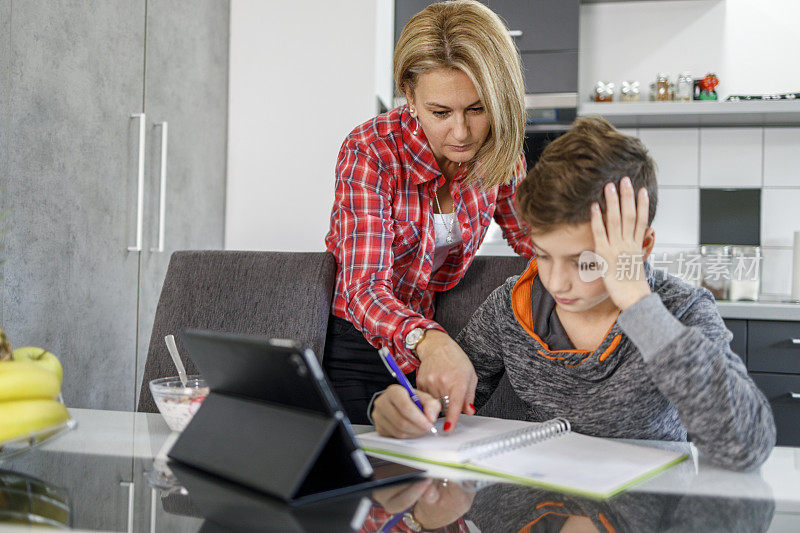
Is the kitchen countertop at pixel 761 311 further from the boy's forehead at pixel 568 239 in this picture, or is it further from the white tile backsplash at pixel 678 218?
the boy's forehead at pixel 568 239

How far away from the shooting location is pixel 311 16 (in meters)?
2.82

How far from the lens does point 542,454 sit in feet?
2.62

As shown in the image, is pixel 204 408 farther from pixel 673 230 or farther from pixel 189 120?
pixel 673 230

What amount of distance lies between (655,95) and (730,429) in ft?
8.38

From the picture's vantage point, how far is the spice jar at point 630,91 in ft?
10.2

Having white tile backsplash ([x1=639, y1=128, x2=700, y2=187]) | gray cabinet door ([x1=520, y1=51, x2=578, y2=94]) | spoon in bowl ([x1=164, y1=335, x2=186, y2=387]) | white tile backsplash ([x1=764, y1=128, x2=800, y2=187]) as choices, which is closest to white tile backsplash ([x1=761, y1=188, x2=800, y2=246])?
white tile backsplash ([x1=764, y1=128, x2=800, y2=187])

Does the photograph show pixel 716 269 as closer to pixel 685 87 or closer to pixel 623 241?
pixel 685 87

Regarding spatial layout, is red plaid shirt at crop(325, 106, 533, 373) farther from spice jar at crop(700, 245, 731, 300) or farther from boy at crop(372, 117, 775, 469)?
spice jar at crop(700, 245, 731, 300)

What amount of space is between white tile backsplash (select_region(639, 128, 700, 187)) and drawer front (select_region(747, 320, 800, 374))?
82cm

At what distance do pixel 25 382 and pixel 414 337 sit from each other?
59 cm

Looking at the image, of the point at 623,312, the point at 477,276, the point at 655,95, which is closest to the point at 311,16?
the point at 655,95

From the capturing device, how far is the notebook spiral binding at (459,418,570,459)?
2.62 ft

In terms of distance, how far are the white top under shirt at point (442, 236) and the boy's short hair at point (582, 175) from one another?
49 cm

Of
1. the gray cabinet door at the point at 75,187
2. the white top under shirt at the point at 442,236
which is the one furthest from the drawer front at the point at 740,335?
the gray cabinet door at the point at 75,187
